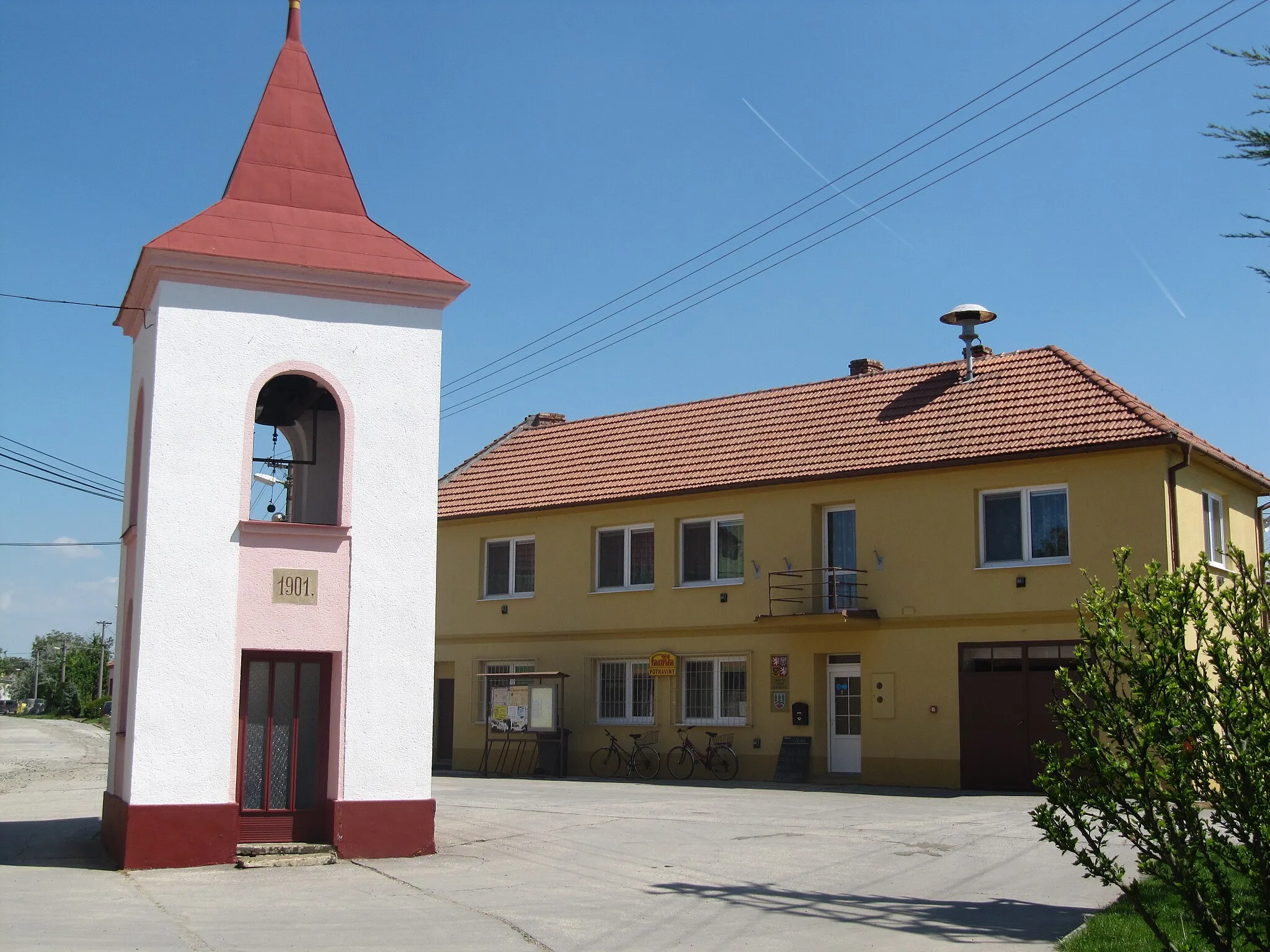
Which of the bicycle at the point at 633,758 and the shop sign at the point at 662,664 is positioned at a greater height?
the shop sign at the point at 662,664

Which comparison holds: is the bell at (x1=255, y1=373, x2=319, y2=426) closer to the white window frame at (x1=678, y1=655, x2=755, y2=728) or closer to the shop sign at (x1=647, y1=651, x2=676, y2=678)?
the white window frame at (x1=678, y1=655, x2=755, y2=728)

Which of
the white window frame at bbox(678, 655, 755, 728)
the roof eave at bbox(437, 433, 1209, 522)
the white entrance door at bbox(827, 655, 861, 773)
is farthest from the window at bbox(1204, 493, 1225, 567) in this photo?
the white window frame at bbox(678, 655, 755, 728)

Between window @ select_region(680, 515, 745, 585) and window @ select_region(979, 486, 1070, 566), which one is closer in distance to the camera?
window @ select_region(979, 486, 1070, 566)

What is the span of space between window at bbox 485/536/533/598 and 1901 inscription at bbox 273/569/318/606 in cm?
1731

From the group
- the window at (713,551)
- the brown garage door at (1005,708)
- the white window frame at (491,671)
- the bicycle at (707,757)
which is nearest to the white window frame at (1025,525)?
the brown garage door at (1005,708)

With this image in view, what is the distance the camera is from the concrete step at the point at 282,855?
13.2 m

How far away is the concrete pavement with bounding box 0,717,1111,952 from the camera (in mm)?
9844

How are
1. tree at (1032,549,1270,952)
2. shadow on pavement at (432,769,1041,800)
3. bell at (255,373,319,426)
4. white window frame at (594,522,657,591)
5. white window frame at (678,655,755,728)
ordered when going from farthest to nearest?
1. white window frame at (594,522,657,591)
2. white window frame at (678,655,755,728)
3. shadow on pavement at (432,769,1041,800)
4. bell at (255,373,319,426)
5. tree at (1032,549,1270,952)

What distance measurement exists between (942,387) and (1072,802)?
748 inches

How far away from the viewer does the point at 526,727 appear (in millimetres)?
29125

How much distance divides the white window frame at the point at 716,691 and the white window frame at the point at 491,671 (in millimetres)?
4171

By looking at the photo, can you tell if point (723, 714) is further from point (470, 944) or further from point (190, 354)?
point (470, 944)

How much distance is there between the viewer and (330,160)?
623 inches

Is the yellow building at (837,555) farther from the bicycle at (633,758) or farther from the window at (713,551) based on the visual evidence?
the bicycle at (633,758)
